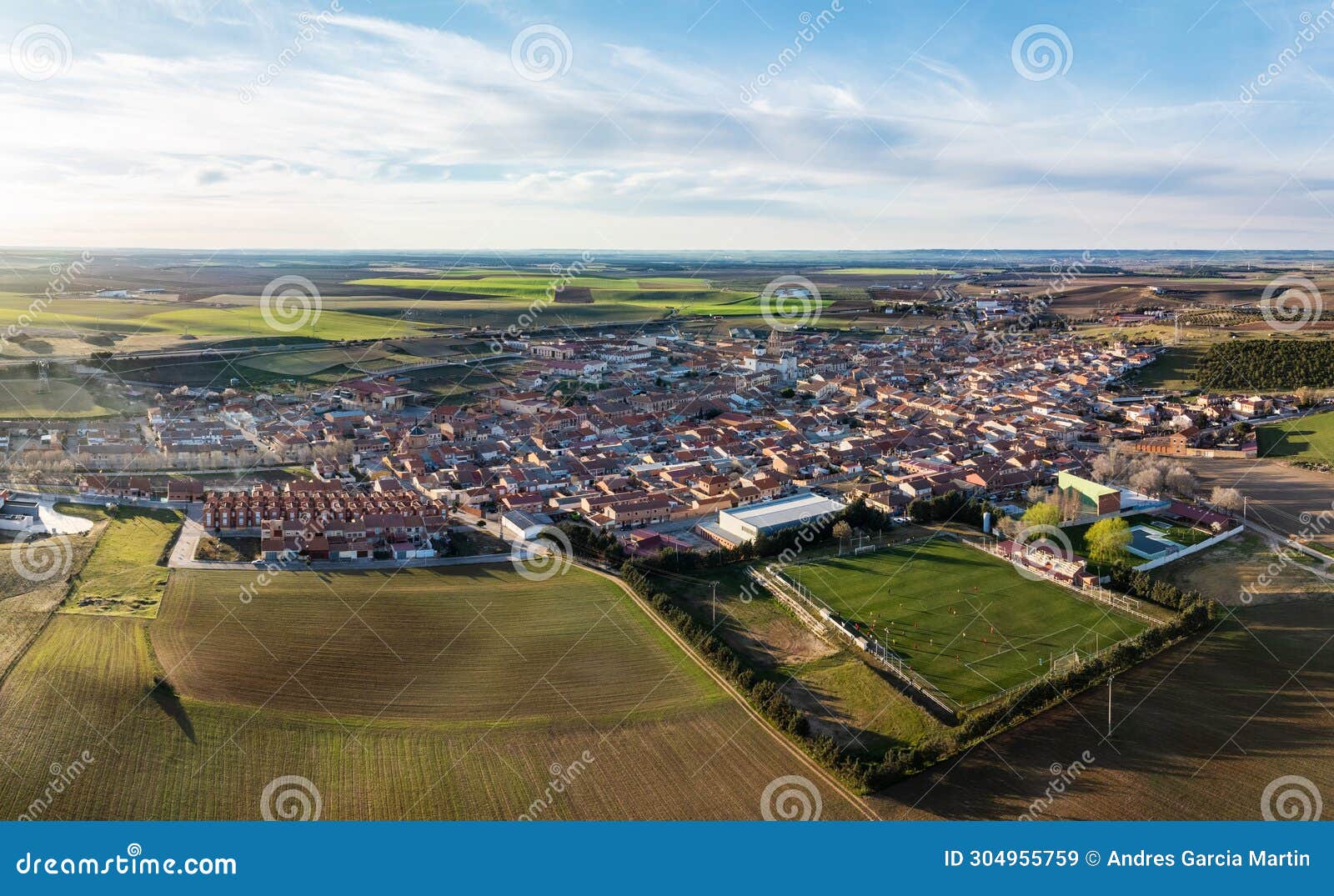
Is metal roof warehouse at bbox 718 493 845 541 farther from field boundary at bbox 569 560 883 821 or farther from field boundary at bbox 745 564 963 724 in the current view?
field boundary at bbox 569 560 883 821

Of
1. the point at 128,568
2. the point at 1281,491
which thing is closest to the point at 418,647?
the point at 128,568

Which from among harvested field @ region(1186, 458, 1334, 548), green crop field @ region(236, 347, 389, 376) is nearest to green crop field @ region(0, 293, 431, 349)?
green crop field @ region(236, 347, 389, 376)

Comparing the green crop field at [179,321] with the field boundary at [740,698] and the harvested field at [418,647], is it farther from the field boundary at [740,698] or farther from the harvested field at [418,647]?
the field boundary at [740,698]

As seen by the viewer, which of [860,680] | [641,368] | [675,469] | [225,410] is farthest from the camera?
[641,368]

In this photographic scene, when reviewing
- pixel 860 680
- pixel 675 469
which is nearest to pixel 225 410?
pixel 675 469

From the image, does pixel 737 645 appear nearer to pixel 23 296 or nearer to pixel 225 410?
pixel 225 410

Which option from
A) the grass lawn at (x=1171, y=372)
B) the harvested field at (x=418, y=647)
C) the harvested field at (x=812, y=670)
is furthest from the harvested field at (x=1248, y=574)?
the grass lawn at (x=1171, y=372)
